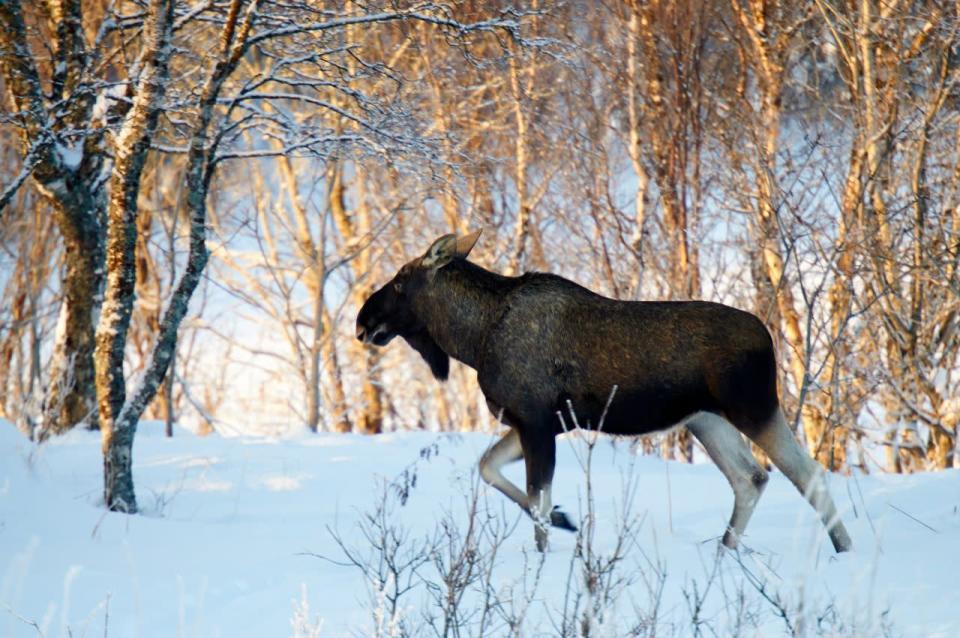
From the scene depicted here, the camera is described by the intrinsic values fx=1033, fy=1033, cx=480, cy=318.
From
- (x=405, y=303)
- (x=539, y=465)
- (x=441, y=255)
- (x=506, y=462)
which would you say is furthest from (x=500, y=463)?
(x=441, y=255)

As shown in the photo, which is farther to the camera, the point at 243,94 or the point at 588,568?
the point at 243,94

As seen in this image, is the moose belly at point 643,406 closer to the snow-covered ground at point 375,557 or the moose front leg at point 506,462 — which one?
the moose front leg at point 506,462

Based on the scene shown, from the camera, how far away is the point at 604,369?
610 centimetres

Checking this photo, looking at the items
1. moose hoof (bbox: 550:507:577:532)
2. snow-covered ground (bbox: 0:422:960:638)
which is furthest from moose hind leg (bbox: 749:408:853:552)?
moose hoof (bbox: 550:507:577:532)

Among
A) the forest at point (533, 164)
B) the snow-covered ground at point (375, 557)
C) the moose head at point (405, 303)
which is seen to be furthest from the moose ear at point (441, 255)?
the snow-covered ground at point (375, 557)

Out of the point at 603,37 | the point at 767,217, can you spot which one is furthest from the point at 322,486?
the point at 603,37

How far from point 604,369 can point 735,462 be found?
3.31 ft

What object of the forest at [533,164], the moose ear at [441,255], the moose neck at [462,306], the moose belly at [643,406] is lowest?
the moose belly at [643,406]

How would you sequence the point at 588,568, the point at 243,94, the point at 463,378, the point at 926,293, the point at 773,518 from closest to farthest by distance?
the point at 588,568 < the point at 773,518 < the point at 243,94 < the point at 926,293 < the point at 463,378

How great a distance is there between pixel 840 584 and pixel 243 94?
5.45m

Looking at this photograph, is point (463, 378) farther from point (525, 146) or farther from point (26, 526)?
point (26, 526)

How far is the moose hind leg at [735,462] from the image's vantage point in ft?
20.2

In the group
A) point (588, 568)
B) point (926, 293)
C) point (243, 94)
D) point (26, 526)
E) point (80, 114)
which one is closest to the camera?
point (588, 568)

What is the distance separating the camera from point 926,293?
11.9 meters
